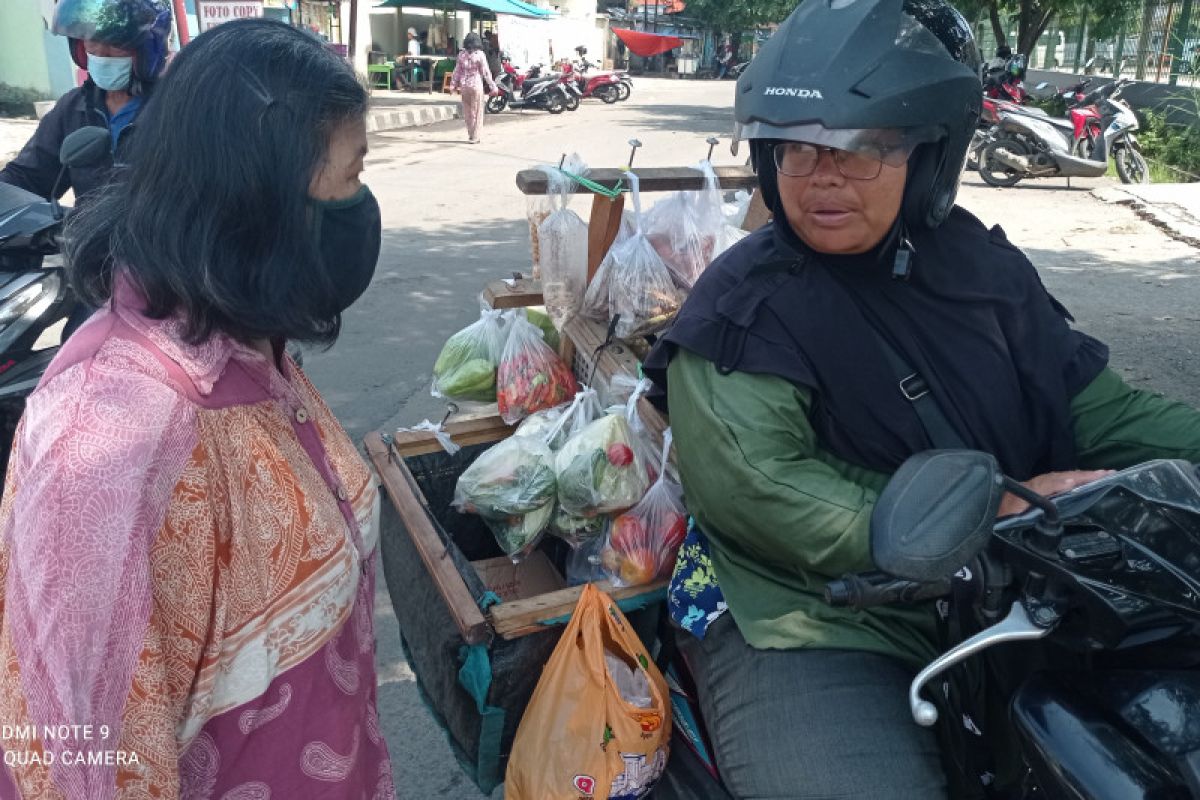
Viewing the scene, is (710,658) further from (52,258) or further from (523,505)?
(52,258)

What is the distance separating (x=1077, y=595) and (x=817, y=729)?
46 centimetres

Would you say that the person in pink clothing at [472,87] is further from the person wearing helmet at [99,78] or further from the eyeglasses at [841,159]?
the eyeglasses at [841,159]

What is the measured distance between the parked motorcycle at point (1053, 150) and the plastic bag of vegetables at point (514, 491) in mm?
10280

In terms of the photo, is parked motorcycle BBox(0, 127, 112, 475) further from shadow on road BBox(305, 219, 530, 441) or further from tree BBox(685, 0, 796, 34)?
tree BBox(685, 0, 796, 34)

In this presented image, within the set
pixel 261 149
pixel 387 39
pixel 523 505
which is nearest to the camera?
pixel 261 149

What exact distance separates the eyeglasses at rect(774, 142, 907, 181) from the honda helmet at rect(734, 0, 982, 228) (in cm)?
3

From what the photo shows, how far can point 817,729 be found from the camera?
142 centimetres

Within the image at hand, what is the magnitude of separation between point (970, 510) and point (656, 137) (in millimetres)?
15144

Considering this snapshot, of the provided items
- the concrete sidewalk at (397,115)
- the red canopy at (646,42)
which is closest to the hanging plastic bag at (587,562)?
the concrete sidewalk at (397,115)

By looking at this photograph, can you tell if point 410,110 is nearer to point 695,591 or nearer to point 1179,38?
point 1179,38

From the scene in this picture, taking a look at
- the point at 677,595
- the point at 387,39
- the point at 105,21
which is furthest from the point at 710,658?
the point at 387,39

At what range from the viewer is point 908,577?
106 centimetres

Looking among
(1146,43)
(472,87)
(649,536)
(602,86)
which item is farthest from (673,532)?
(602,86)

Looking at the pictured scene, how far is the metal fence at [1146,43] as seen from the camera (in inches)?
571
